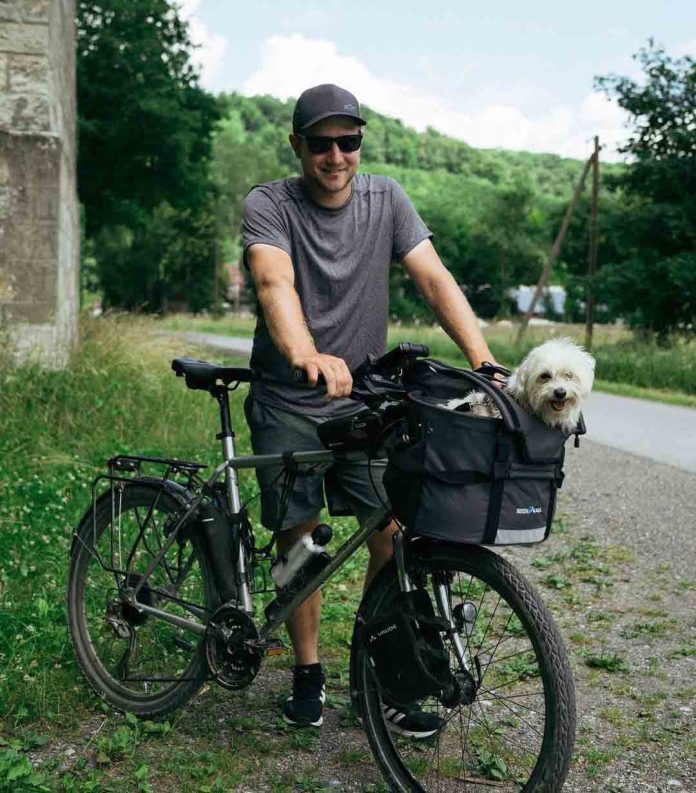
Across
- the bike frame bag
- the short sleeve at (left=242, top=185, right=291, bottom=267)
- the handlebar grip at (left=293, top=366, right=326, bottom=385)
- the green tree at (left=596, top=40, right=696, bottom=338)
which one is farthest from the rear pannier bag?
the green tree at (left=596, top=40, right=696, bottom=338)

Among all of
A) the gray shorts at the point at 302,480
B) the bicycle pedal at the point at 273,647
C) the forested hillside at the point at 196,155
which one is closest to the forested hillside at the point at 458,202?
the forested hillside at the point at 196,155

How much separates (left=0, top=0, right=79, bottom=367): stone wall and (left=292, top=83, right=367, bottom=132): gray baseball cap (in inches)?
264

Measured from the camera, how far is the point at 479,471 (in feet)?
9.00

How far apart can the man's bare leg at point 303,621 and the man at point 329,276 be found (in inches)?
0.5

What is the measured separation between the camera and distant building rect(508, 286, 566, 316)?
3543 inches

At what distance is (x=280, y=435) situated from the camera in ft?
12.0

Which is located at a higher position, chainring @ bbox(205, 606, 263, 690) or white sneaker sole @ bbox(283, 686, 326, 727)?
chainring @ bbox(205, 606, 263, 690)

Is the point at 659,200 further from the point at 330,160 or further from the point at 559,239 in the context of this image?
the point at 330,160

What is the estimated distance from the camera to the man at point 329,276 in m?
3.45

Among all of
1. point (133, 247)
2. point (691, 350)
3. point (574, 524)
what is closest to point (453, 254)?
point (133, 247)

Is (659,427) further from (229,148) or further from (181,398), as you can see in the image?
(229,148)

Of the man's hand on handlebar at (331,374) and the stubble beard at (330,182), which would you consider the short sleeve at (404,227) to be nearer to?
the stubble beard at (330,182)

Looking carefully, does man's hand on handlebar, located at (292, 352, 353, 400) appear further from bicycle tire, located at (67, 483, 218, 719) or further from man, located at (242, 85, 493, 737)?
bicycle tire, located at (67, 483, 218, 719)

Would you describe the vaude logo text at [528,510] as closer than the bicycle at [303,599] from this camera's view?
Yes
